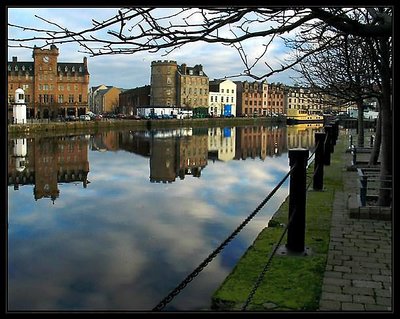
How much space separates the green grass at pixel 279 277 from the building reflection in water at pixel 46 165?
12134 mm

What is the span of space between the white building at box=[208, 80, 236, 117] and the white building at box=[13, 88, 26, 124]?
56261 millimetres

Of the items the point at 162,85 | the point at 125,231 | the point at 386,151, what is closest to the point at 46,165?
the point at 125,231

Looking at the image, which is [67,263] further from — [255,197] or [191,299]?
[255,197]

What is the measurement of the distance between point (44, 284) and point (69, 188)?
12.4 meters

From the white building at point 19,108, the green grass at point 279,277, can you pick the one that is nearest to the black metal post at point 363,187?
the green grass at point 279,277

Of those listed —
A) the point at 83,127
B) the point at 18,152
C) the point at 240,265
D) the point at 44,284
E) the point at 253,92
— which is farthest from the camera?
the point at 253,92

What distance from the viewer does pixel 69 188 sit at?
20422 millimetres

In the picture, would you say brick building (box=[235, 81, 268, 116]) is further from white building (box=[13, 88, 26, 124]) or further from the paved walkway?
the paved walkway

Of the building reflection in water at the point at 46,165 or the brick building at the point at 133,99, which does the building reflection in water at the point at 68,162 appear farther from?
the brick building at the point at 133,99

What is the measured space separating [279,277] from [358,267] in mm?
1009

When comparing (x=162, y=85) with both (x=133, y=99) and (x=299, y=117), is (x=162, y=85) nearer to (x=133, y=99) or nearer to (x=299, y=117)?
(x=133, y=99)

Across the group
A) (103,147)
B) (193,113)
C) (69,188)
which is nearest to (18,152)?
(103,147)

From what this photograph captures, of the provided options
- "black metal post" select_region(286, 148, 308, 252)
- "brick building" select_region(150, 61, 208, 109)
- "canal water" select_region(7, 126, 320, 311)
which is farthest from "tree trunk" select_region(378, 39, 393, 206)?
"brick building" select_region(150, 61, 208, 109)

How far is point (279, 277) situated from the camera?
5.73 meters
